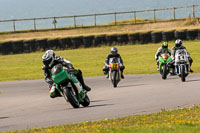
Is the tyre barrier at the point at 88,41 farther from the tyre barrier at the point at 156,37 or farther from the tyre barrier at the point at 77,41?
the tyre barrier at the point at 156,37

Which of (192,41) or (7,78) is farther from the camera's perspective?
(192,41)

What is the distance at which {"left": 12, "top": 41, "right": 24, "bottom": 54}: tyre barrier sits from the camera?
41719 millimetres

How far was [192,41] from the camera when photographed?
39.8 meters

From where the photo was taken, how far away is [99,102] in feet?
46.3

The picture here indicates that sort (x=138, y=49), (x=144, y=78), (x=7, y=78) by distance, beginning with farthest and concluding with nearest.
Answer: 1. (x=138, y=49)
2. (x=7, y=78)
3. (x=144, y=78)

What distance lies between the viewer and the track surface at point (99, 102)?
11461 mm

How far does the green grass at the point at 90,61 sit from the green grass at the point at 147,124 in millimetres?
14212

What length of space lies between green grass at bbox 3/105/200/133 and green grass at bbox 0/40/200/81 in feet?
46.6

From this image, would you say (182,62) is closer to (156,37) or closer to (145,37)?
(156,37)

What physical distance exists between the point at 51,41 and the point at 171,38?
8521 mm

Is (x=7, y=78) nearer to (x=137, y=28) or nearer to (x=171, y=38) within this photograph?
(x=171, y=38)

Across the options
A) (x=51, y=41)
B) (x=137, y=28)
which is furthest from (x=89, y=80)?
(x=137, y=28)

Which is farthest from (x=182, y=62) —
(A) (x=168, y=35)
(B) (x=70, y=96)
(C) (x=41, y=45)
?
(C) (x=41, y=45)

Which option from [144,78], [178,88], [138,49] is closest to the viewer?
[178,88]
